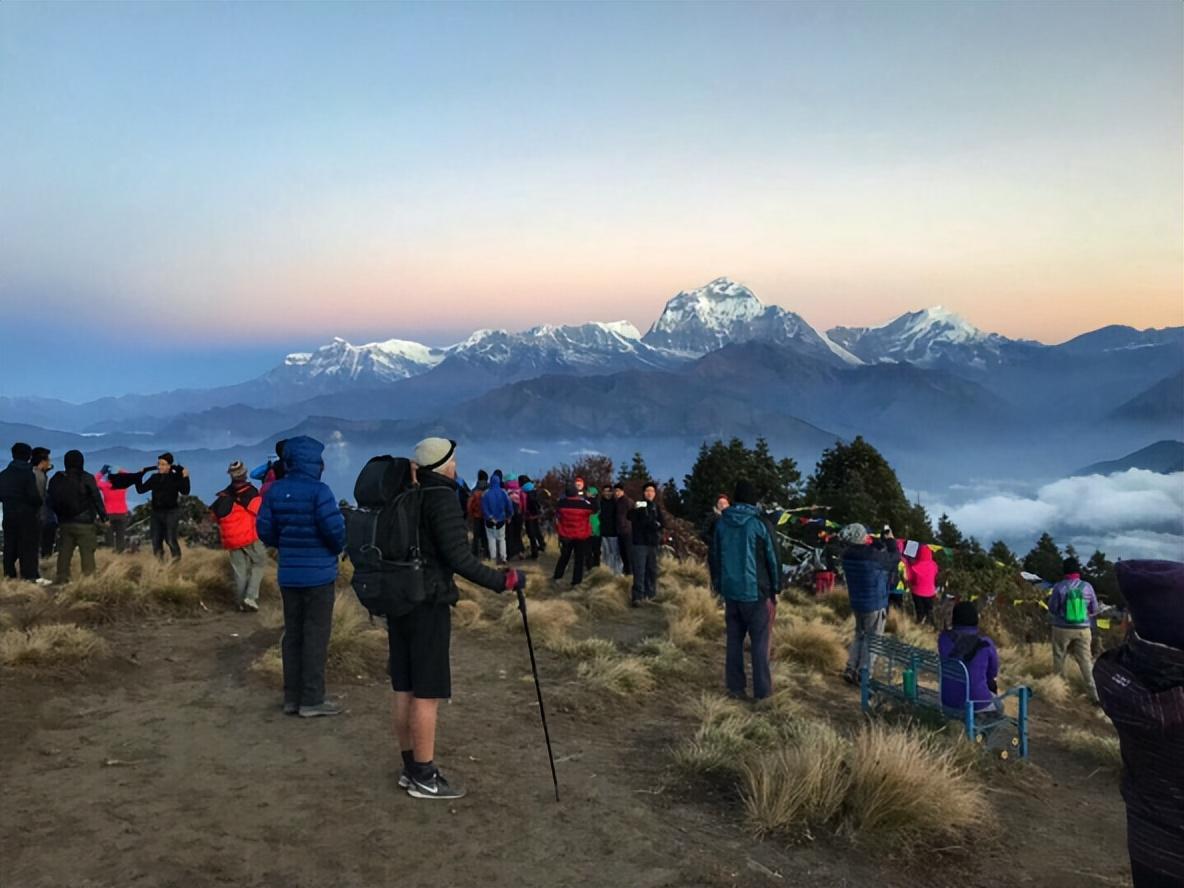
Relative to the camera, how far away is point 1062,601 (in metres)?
11.0

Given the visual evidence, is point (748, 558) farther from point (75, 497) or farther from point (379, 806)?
point (75, 497)

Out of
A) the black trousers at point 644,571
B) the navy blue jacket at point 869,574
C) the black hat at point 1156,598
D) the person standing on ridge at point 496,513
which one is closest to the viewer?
the black hat at point 1156,598

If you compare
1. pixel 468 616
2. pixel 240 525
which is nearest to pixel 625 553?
pixel 468 616

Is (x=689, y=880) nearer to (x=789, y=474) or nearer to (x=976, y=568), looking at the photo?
(x=976, y=568)

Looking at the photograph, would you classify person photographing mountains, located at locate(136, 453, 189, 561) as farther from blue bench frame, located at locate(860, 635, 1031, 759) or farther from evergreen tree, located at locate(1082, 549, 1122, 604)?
evergreen tree, located at locate(1082, 549, 1122, 604)

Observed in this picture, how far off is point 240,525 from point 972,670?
7.36 m

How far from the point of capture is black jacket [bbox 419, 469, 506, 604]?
441 cm

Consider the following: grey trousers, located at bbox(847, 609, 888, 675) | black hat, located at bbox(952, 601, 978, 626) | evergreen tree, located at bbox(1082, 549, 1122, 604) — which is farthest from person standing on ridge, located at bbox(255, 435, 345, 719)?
evergreen tree, located at bbox(1082, 549, 1122, 604)

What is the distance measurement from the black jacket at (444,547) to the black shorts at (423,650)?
116 millimetres

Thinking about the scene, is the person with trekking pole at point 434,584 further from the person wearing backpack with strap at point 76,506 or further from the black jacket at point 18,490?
the black jacket at point 18,490

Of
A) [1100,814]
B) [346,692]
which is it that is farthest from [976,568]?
[346,692]

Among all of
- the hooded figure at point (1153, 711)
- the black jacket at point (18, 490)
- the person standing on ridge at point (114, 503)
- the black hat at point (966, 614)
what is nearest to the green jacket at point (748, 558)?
the black hat at point (966, 614)

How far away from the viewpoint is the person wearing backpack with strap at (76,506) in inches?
381

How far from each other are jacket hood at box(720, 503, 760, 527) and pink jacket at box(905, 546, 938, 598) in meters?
7.69
